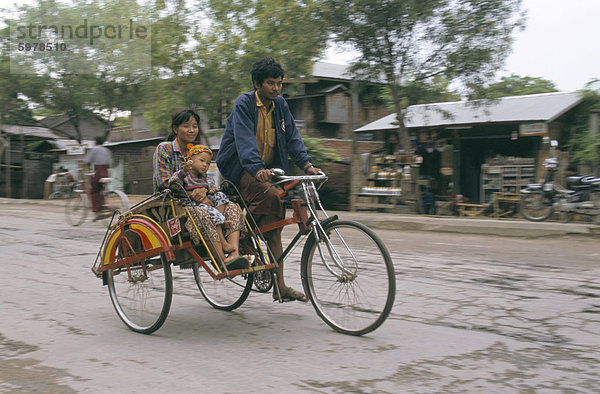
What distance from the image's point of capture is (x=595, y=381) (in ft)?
9.40

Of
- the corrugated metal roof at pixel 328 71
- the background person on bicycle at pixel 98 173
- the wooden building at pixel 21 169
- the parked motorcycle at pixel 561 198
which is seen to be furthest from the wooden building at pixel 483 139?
the wooden building at pixel 21 169

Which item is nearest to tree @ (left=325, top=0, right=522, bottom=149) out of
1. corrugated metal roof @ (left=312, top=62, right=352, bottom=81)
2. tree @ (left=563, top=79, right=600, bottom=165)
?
tree @ (left=563, top=79, right=600, bottom=165)

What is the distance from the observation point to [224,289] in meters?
4.59

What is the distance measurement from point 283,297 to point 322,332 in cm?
42

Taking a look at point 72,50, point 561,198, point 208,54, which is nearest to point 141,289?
point 561,198

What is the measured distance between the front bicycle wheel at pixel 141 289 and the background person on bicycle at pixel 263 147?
78 centimetres

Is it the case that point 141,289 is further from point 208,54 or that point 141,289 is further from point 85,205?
point 208,54

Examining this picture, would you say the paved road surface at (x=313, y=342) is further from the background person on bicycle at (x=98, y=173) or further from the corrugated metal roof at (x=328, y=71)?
the corrugated metal roof at (x=328, y=71)

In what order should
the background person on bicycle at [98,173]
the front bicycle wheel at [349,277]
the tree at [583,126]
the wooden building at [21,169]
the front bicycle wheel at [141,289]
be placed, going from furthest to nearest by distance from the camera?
1. the wooden building at [21,169]
2. the tree at [583,126]
3. the background person on bicycle at [98,173]
4. the front bicycle wheel at [141,289]
5. the front bicycle wheel at [349,277]

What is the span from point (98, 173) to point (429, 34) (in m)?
8.51

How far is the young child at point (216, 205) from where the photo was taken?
12.6ft

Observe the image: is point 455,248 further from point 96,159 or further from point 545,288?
point 96,159

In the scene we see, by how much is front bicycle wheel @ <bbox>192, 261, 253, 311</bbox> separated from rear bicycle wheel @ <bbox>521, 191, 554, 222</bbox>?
1052 cm

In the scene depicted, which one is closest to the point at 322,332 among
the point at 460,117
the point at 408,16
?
the point at 408,16
